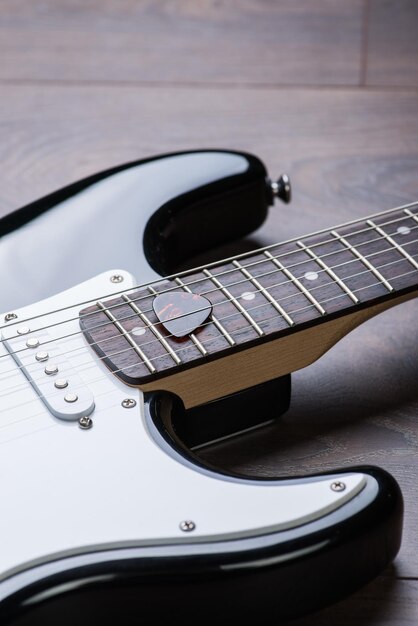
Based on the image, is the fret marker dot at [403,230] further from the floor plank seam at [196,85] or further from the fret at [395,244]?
the floor plank seam at [196,85]

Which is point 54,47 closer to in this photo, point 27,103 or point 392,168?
point 27,103

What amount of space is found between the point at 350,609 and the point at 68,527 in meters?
0.22

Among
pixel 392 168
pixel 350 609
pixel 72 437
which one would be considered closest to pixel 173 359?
pixel 72 437

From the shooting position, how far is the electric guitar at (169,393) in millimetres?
609

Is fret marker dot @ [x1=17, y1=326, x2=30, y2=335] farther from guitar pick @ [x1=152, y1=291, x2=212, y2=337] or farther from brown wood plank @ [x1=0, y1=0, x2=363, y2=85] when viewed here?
brown wood plank @ [x1=0, y1=0, x2=363, y2=85]

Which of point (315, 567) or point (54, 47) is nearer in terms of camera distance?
point (315, 567)

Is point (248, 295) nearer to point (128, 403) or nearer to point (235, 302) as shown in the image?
point (235, 302)

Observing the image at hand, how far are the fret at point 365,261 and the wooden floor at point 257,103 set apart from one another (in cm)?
12

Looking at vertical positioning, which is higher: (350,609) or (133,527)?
(133,527)

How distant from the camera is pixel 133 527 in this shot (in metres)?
0.62

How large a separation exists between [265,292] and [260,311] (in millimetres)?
22

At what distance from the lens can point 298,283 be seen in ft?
2.59

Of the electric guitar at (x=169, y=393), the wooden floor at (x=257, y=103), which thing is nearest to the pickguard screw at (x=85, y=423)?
the electric guitar at (x=169, y=393)

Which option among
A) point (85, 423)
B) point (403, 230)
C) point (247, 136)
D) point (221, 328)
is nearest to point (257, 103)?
point (247, 136)
